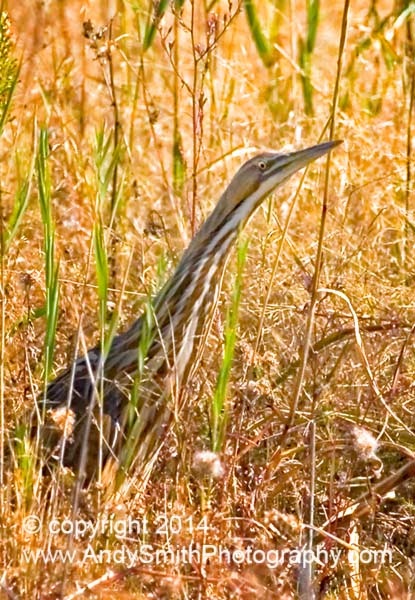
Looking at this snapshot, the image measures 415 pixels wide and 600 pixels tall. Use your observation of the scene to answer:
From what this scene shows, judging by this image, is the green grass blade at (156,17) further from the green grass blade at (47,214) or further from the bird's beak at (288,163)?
the green grass blade at (47,214)

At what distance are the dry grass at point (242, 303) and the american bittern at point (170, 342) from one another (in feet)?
0.28

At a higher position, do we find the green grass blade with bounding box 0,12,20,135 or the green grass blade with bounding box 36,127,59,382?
the green grass blade with bounding box 0,12,20,135

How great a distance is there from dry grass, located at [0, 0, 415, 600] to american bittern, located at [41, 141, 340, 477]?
87 mm

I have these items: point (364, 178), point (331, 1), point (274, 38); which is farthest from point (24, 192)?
point (331, 1)

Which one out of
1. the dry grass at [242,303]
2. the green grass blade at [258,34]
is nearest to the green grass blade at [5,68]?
the dry grass at [242,303]

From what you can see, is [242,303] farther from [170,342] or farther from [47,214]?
[47,214]

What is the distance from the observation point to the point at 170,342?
3.02 metres

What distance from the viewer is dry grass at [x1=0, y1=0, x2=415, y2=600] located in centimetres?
258

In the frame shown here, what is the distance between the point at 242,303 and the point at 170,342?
635 mm

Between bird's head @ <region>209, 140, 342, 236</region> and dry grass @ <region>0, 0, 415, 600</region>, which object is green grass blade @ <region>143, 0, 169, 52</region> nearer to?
dry grass @ <region>0, 0, 415, 600</region>

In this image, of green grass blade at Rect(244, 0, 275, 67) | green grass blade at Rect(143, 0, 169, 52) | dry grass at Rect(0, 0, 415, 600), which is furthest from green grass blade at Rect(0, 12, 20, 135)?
green grass blade at Rect(244, 0, 275, 67)

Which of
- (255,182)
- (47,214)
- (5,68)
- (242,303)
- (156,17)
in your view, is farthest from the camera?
(242,303)

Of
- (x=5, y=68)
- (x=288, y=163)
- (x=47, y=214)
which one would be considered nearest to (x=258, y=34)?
(x=288, y=163)

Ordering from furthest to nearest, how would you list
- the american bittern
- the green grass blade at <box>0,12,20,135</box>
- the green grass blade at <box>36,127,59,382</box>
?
the american bittern, the green grass blade at <box>0,12,20,135</box>, the green grass blade at <box>36,127,59,382</box>
